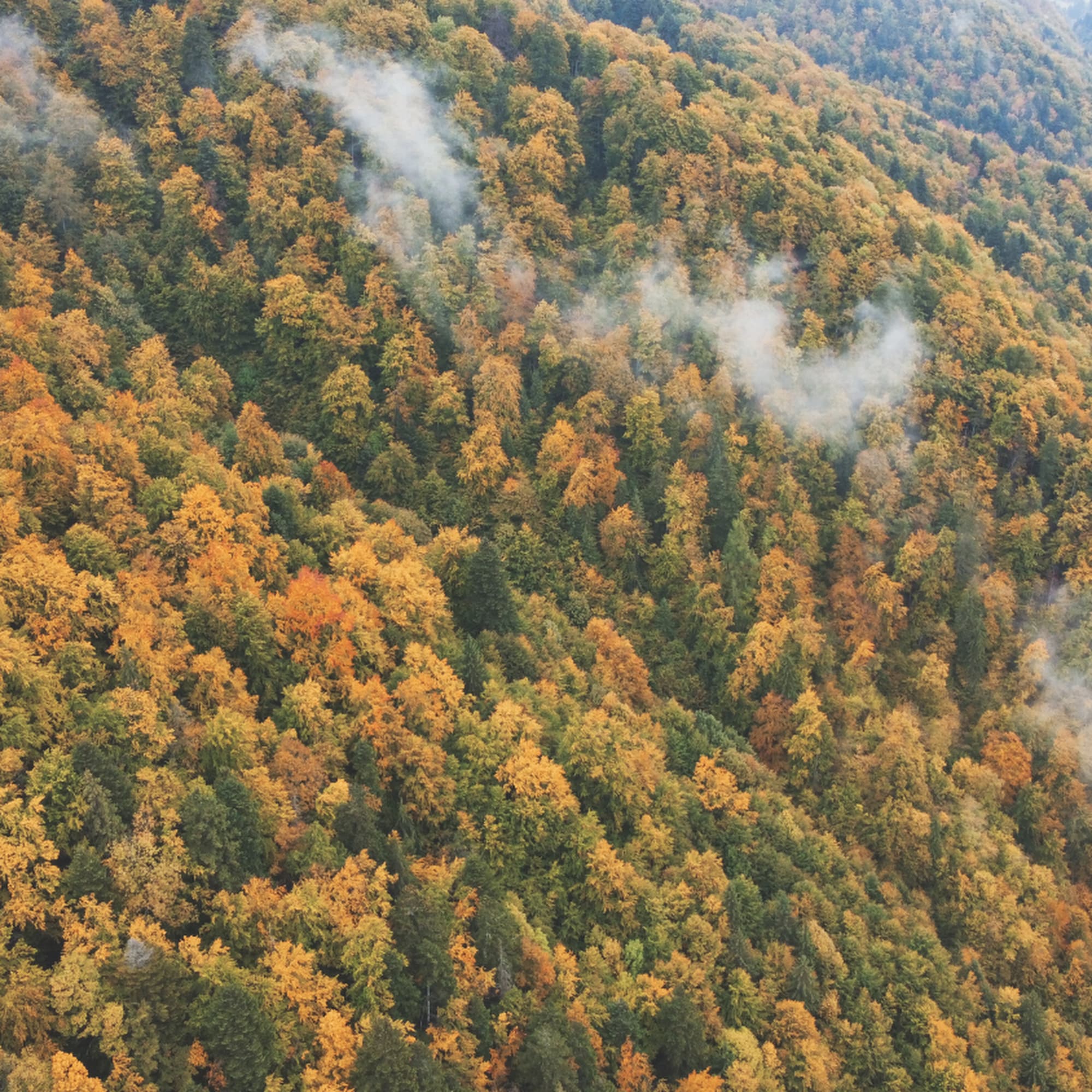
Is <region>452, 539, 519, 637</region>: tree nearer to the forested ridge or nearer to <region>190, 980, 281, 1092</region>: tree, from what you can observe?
the forested ridge

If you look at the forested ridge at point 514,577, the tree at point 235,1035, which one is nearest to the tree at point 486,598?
the forested ridge at point 514,577

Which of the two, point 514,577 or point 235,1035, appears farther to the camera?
point 514,577

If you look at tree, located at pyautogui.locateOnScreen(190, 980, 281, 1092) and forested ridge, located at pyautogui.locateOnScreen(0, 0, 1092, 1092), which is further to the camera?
forested ridge, located at pyautogui.locateOnScreen(0, 0, 1092, 1092)

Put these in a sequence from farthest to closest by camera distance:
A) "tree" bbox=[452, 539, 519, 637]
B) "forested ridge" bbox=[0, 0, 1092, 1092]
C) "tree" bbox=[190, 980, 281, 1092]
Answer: "tree" bbox=[452, 539, 519, 637]
"forested ridge" bbox=[0, 0, 1092, 1092]
"tree" bbox=[190, 980, 281, 1092]

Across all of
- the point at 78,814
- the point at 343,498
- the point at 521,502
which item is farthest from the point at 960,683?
the point at 78,814

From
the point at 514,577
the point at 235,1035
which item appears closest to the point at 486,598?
the point at 514,577

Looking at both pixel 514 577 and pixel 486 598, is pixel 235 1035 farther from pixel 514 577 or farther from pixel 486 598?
pixel 514 577

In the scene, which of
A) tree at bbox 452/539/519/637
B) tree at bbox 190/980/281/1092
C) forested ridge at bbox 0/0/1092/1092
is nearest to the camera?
tree at bbox 190/980/281/1092

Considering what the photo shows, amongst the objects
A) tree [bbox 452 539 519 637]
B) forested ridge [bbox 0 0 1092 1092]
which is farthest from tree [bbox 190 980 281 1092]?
tree [bbox 452 539 519 637]

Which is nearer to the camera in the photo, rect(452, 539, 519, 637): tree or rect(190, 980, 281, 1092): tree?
rect(190, 980, 281, 1092): tree
